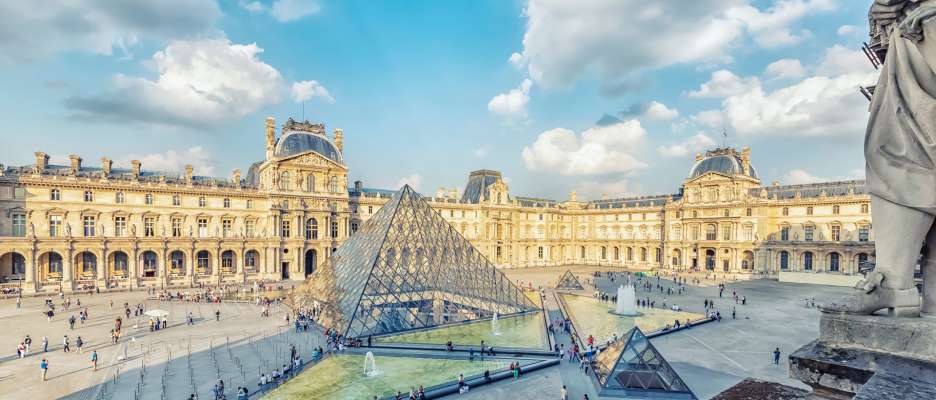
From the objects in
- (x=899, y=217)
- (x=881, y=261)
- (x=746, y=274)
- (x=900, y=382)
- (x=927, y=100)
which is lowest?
(x=746, y=274)

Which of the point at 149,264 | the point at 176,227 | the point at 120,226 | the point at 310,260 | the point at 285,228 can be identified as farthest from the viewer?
the point at 310,260

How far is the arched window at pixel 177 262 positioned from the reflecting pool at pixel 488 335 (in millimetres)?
26447

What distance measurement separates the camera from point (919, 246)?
9.54 feet

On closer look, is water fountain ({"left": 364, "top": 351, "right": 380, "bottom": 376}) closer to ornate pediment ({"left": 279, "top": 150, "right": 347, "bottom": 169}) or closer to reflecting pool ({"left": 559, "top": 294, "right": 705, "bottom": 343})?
reflecting pool ({"left": 559, "top": 294, "right": 705, "bottom": 343})

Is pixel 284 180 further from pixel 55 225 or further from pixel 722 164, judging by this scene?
pixel 722 164

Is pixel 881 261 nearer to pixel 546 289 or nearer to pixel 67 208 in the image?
pixel 546 289

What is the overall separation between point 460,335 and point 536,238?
1604 inches

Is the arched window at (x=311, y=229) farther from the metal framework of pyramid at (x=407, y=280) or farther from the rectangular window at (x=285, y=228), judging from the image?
the metal framework of pyramid at (x=407, y=280)

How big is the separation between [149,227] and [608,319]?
3612cm

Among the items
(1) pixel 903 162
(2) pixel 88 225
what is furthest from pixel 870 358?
(2) pixel 88 225

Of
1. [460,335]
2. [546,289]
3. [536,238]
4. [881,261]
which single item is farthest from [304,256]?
[881,261]

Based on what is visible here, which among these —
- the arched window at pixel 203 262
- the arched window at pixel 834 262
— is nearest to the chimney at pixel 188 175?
the arched window at pixel 203 262

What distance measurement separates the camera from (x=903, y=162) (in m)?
2.84

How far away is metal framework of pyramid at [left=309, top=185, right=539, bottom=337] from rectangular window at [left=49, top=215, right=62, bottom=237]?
20511 millimetres
